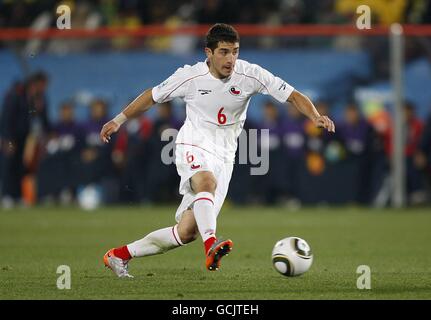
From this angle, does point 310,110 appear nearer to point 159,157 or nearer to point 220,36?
point 220,36

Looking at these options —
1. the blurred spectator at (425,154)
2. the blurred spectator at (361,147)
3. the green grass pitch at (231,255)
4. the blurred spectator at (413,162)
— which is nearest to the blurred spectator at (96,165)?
the green grass pitch at (231,255)

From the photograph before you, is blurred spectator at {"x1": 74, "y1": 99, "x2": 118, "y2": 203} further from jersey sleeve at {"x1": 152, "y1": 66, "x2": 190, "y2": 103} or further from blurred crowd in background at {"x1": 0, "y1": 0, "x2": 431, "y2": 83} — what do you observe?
jersey sleeve at {"x1": 152, "y1": 66, "x2": 190, "y2": 103}

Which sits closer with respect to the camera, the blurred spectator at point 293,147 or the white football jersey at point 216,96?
the white football jersey at point 216,96

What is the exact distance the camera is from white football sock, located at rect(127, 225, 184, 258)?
8.78 metres

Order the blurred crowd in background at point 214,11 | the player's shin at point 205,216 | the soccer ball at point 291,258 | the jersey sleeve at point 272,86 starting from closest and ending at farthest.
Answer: the player's shin at point 205,216 < the soccer ball at point 291,258 < the jersey sleeve at point 272,86 < the blurred crowd in background at point 214,11

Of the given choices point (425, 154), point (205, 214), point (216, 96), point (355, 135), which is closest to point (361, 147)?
point (355, 135)

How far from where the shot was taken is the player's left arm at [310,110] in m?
8.41

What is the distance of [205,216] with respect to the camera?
27.5 ft

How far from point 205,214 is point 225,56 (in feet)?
4.44

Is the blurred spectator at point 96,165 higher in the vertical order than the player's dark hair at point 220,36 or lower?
higher

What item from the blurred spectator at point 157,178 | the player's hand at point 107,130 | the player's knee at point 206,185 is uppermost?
the blurred spectator at point 157,178

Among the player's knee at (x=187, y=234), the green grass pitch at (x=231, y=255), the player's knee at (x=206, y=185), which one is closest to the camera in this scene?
the green grass pitch at (x=231, y=255)

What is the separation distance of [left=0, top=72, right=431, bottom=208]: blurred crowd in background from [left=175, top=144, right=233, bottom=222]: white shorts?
992 centimetres

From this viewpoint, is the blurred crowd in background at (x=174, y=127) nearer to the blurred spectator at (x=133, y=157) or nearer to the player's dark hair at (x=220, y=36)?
the blurred spectator at (x=133, y=157)
